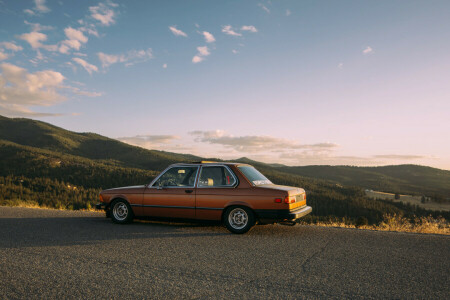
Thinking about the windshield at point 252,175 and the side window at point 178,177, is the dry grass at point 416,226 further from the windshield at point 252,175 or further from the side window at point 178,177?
the side window at point 178,177

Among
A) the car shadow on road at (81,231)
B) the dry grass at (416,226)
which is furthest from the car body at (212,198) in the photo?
the dry grass at (416,226)

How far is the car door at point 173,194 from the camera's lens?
773cm

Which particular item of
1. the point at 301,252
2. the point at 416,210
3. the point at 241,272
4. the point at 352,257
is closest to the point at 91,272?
the point at 241,272

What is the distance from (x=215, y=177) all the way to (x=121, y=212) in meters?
2.93

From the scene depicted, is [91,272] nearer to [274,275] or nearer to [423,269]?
[274,275]

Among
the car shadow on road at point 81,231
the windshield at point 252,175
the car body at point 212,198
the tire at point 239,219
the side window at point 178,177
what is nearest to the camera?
the car shadow on road at point 81,231

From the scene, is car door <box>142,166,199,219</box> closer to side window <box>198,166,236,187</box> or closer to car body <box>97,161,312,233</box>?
car body <box>97,161,312,233</box>

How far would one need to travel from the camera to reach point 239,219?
7.23 m

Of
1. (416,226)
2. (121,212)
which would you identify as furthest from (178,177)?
(416,226)

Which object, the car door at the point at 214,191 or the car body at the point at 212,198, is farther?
the car door at the point at 214,191

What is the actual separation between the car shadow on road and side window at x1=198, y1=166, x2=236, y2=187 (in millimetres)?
970

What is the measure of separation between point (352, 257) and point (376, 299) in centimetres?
175

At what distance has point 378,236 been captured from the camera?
6957mm

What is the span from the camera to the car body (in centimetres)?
693
